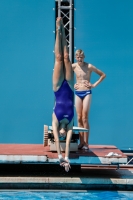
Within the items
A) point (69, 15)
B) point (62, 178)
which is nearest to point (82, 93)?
point (62, 178)

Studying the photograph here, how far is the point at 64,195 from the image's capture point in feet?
20.6

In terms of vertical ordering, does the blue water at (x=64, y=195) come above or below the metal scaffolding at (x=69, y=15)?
below

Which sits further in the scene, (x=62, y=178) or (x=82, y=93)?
(x=82, y=93)

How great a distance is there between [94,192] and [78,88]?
1.98m

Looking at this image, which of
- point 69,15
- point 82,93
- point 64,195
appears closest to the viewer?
point 64,195

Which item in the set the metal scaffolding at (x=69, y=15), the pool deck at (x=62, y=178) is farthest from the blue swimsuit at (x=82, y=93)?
the metal scaffolding at (x=69, y=15)

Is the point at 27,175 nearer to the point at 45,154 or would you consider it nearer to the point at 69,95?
the point at 45,154

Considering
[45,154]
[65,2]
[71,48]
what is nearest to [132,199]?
[45,154]

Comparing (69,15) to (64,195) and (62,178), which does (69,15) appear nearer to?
(62,178)

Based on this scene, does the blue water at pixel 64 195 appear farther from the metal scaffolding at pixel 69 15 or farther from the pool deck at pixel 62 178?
the metal scaffolding at pixel 69 15

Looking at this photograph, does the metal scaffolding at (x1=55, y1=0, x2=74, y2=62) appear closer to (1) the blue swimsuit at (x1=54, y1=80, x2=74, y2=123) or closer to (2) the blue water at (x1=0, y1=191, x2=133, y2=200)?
(1) the blue swimsuit at (x1=54, y1=80, x2=74, y2=123)

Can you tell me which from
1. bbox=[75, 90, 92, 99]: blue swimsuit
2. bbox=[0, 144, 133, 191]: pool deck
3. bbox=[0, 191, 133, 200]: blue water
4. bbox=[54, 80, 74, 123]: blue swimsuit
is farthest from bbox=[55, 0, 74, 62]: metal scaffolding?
bbox=[0, 191, 133, 200]: blue water

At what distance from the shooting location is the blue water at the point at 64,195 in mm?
6125

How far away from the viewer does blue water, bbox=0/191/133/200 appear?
6.12m
